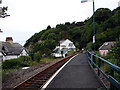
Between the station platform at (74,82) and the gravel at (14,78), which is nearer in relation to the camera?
the station platform at (74,82)

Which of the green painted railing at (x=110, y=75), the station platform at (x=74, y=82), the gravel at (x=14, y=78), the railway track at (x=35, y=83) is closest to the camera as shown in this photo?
the green painted railing at (x=110, y=75)

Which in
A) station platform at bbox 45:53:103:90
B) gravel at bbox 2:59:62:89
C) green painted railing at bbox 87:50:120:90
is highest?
green painted railing at bbox 87:50:120:90

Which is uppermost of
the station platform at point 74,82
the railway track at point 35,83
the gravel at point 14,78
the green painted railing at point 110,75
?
the green painted railing at point 110,75

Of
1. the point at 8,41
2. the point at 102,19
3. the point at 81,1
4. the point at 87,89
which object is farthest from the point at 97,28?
the point at 87,89

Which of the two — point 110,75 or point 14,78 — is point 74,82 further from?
point 14,78

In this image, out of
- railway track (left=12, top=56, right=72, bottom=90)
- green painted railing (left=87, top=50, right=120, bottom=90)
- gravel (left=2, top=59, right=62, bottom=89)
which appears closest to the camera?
green painted railing (left=87, top=50, right=120, bottom=90)

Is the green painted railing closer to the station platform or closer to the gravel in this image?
the station platform

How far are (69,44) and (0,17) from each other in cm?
9088

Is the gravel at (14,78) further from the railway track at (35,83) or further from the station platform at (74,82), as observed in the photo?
the station platform at (74,82)

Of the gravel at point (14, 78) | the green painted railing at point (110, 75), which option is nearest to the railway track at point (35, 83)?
the gravel at point (14, 78)

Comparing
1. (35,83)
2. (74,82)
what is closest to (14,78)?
(35,83)

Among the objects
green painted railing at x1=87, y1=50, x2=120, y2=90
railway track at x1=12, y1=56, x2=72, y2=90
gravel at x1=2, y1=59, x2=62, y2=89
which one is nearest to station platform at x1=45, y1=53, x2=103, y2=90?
green painted railing at x1=87, y1=50, x2=120, y2=90

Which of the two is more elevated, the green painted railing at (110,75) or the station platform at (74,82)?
the green painted railing at (110,75)

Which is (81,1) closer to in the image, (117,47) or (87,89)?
(117,47)
